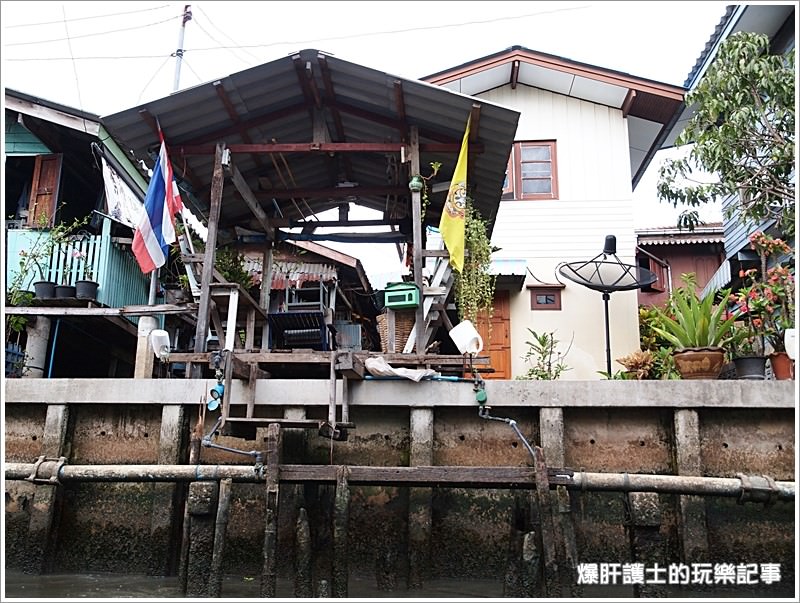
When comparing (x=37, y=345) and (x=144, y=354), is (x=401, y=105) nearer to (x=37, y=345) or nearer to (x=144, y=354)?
(x=144, y=354)

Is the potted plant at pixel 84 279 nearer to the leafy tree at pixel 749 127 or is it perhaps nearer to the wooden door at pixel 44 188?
the wooden door at pixel 44 188

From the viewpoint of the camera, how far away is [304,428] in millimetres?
6586

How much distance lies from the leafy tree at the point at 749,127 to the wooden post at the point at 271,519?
6342 millimetres

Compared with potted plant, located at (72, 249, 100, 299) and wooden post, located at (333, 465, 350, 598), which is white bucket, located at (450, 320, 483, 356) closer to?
wooden post, located at (333, 465, 350, 598)

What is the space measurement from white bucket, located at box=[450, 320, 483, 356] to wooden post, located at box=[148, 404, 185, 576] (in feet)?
9.13

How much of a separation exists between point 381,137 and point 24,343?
6.12 metres

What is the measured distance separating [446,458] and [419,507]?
1.89 feet

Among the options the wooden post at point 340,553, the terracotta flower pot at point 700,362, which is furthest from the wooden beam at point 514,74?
the wooden post at point 340,553

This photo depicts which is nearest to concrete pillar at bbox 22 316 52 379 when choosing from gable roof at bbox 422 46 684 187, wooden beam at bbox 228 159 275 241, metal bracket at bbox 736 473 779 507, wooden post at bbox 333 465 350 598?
wooden beam at bbox 228 159 275 241

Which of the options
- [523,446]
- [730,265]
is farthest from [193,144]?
[730,265]

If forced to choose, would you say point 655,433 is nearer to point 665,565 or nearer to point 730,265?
point 665,565

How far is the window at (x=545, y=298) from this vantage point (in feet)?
39.1

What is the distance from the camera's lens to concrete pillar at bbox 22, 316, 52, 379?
9.50 m

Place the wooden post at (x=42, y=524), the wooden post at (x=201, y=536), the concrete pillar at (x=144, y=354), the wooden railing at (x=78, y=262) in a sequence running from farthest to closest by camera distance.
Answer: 1. the wooden railing at (x=78, y=262)
2. the concrete pillar at (x=144, y=354)
3. the wooden post at (x=42, y=524)
4. the wooden post at (x=201, y=536)
